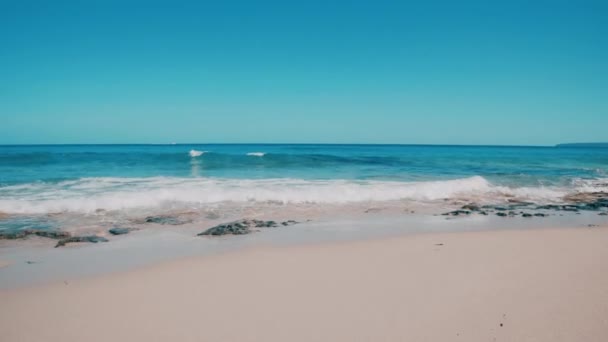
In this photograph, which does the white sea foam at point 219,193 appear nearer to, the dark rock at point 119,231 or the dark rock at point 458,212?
the dark rock at point 458,212

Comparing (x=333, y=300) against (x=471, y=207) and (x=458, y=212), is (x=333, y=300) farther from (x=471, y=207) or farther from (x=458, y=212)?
(x=471, y=207)

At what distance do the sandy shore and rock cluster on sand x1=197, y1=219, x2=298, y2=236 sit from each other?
5.53ft

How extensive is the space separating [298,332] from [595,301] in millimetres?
3244

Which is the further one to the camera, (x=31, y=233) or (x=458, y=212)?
(x=458, y=212)

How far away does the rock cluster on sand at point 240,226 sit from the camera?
715 cm

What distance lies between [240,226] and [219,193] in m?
4.62

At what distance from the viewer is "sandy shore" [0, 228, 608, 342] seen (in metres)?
3.21

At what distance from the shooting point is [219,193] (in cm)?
1190

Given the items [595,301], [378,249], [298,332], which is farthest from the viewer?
[378,249]

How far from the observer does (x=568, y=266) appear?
16.1 feet

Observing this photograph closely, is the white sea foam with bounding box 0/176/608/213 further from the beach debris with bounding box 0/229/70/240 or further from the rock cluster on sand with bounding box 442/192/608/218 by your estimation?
the beach debris with bounding box 0/229/70/240

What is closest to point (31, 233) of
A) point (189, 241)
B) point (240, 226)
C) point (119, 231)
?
point (119, 231)

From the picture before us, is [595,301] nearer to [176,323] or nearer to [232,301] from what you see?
[232,301]

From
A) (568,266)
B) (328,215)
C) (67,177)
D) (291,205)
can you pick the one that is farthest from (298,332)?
(67,177)
